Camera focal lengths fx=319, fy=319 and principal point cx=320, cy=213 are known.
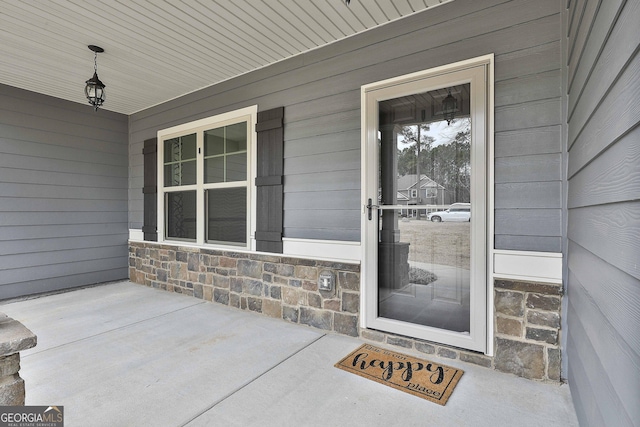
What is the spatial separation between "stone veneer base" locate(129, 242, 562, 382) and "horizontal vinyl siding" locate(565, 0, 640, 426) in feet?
1.12

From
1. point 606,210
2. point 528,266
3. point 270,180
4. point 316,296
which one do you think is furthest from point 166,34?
point 528,266

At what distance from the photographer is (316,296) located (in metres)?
3.18

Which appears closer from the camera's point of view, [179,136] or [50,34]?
[50,34]

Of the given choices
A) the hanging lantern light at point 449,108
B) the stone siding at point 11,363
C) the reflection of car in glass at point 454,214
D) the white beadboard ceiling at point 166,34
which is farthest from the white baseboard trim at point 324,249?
the stone siding at point 11,363

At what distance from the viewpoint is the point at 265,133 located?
3.57 m

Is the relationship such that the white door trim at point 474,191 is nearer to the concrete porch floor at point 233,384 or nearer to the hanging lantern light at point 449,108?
the hanging lantern light at point 449,108

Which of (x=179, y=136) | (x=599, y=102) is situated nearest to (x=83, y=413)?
(x=599, y=102)

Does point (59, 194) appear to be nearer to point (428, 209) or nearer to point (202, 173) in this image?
point (202, 173)

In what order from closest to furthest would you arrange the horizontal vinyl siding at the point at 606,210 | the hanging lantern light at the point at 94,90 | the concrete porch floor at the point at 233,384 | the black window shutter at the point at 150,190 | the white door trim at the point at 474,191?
the horizontal vinyl siding at the point at 606,210
the concrete porch floor at the point at 233,384
the white door trim at the point at 474,191
the hanging lantern light at the point at 94,90
the black window shutter at the point at 150,190

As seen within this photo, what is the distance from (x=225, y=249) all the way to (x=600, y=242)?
11.7 feet

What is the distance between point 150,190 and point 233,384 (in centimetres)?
373

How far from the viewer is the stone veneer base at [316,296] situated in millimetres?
2166

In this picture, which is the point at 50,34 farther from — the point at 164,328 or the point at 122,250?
the point at 122,250

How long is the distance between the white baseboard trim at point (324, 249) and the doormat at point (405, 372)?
81 centimetres
